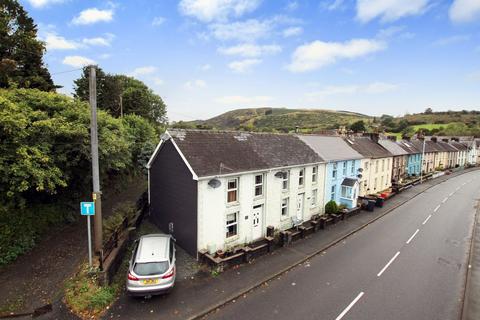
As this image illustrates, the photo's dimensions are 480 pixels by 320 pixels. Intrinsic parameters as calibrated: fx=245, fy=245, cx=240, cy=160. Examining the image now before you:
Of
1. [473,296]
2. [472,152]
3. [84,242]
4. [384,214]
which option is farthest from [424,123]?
[84,242]

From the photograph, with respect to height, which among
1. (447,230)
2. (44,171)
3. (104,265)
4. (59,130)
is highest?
(59,130)

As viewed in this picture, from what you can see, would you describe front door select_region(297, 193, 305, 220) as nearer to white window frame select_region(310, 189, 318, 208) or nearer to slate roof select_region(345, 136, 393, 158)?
white window frame select_region(310, 189, 318, 208)

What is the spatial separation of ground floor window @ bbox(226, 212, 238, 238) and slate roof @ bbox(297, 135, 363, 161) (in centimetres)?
1092

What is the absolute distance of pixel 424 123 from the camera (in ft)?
373

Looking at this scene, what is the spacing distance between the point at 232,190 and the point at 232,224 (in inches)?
81.9

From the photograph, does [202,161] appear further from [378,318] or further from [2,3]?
[2,3]

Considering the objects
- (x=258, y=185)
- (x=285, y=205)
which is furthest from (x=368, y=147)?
(x=258, y=185)

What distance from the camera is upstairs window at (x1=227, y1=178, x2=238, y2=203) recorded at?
1445 centimetres

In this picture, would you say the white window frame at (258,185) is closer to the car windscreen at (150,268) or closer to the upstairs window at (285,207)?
the upstairs window at (285,207)

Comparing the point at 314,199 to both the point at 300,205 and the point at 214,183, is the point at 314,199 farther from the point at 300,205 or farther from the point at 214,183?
the point at 214,183

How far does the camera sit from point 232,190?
Result: 14.5m

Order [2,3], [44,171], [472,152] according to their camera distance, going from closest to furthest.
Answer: [44,171] → [2,3] → [472,152]

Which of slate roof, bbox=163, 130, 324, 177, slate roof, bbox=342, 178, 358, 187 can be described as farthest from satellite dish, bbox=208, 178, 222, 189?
slate roof, bbox=342, 178, 358, 187

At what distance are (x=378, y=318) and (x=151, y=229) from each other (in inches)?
545
